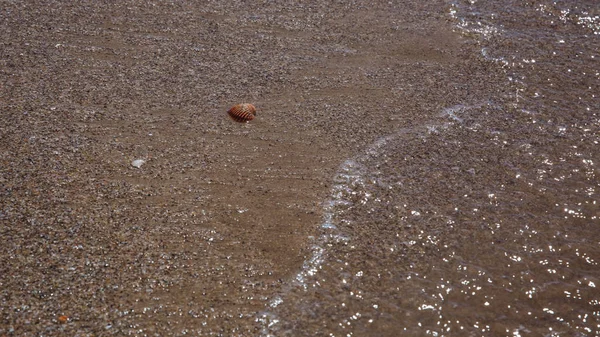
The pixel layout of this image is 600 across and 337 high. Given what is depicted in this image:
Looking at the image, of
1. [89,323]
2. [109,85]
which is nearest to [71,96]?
[109,85]

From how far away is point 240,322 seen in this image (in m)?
3.38

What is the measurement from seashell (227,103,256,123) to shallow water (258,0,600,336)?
0.94 metres

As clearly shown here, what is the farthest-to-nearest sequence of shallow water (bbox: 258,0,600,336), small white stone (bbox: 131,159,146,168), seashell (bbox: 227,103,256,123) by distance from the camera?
1. seashell (bbox: 227,103,256,123)
2. small white stone (bbox: 131,159,146,168)
3. shallow water (bbox: 258,0,600,336)

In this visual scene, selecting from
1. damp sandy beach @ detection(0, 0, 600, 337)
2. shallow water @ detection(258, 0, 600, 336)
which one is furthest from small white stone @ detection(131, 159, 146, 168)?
shallow water @ detection(258, 0, 600, 336)

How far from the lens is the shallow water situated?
3510 millimetres

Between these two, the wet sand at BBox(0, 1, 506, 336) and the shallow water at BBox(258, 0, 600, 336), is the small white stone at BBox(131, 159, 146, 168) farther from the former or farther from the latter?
the shallow water at BBox(258, 0, 600, 336)

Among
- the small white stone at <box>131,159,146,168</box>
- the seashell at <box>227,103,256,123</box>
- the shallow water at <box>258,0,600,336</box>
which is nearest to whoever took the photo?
the shallow water at <box>258,0,600,336</box>

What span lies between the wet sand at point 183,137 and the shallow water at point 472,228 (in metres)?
0.20

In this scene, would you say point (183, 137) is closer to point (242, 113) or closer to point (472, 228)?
point (242, 113)

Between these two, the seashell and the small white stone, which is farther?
the seashell

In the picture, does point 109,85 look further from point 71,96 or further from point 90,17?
point 90,17

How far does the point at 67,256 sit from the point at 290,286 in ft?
4.39

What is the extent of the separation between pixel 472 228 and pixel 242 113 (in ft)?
6.62

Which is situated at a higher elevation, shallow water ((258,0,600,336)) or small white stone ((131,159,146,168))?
shallow water ((258,0,600,336))
